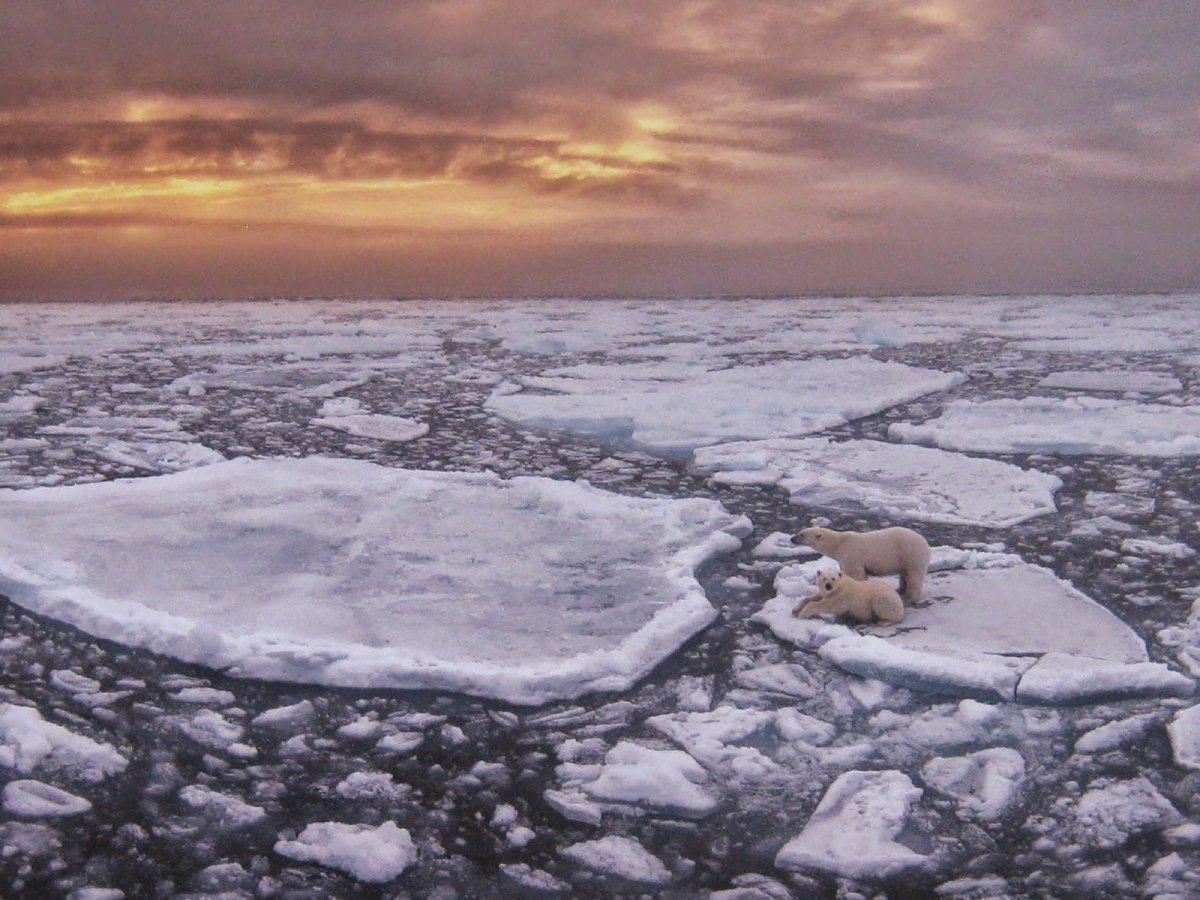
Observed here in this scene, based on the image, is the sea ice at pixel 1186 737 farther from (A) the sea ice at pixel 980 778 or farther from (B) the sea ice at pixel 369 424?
(B) the sea ice at pixel 369 424

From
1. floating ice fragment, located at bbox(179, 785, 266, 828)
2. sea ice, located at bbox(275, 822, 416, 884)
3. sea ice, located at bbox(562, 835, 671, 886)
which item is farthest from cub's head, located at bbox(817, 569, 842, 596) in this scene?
floating ice fragment, located at bbox(179, 785, 266, 828)

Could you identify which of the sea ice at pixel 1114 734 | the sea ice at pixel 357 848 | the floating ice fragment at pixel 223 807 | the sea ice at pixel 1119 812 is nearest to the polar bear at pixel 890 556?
the sea ice at pixel 1114 734

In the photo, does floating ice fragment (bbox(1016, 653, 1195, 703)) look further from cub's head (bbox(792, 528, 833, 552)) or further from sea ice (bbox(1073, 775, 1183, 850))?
cub's head (bbox(792, 528, 833, 552))

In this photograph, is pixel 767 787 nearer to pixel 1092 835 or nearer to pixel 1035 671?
pixel 1092 835

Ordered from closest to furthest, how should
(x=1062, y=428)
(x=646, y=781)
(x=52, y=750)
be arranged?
(x=646, y=781) → (x=52, y=750) → (x=1062, y=428)

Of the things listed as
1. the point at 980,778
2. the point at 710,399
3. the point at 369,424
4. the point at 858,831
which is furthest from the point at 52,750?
the point at 710,399

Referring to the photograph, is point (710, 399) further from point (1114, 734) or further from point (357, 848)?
point (357, 848)
